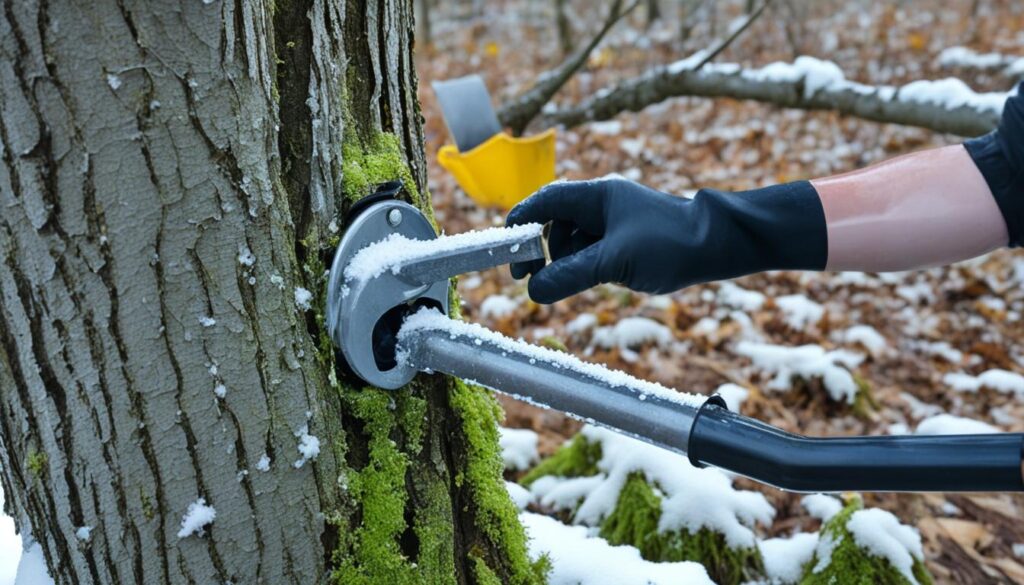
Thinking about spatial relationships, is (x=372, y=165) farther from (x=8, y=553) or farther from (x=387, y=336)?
(x=8, y=553)

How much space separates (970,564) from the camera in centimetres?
238

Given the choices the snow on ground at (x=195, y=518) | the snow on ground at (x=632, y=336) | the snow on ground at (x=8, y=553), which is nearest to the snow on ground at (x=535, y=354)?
the snow on ground at (x=195, y=518)

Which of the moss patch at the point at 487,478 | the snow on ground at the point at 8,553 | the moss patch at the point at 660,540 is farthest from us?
the moss patch at the point at 660,540

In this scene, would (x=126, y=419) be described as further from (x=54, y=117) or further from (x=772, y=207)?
(x=772, y=207)

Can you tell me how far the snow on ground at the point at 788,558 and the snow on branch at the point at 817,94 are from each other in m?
2.32

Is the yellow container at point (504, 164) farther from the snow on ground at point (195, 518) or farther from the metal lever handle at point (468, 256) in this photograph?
the snow on ground at point (195, 518)

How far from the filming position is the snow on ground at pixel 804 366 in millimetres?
3422

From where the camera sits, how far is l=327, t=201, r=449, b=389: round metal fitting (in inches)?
45.3

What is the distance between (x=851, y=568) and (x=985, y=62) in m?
7.04

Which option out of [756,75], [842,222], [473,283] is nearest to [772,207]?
[842,222]

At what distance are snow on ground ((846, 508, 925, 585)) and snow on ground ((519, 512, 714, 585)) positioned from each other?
1.39ft

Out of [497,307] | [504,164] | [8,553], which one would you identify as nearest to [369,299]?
[8,553]

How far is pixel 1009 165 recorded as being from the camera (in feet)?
4.29

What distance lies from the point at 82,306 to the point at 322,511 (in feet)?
1.52
